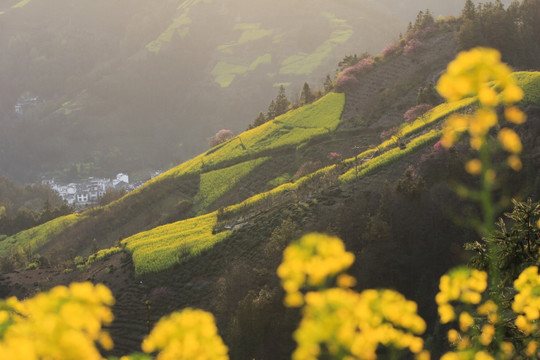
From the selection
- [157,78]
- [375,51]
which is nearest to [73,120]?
[157,78]

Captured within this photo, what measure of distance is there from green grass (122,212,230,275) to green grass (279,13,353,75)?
120 meters

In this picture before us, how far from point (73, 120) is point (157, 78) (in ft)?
104

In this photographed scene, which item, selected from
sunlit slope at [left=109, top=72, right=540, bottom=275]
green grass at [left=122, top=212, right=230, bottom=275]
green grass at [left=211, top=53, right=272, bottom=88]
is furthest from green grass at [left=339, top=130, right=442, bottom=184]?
green grass at [left=211, top=53, right=272, bottom=88]

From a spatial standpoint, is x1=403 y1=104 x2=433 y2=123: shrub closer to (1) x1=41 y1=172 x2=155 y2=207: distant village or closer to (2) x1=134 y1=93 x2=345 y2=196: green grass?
(2) x1=134 y1=93 x2=345 y2=196: green grass

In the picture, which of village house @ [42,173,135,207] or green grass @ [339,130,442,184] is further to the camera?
village house @ [42,173,135,207]

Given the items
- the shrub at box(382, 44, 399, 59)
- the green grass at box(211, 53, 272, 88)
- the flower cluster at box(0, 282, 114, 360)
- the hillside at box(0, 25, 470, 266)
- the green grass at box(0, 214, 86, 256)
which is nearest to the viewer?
the flower cluster at box(0, 282, 114, 360)

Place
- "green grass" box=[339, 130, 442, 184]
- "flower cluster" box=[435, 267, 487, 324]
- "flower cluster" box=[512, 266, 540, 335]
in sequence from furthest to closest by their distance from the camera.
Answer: "green grass" box=[339, 130, 442, 184] < "flower cluster" box=[512, 266, 540, 335] < "flower cluster" box=[435, 267, 487, 324]

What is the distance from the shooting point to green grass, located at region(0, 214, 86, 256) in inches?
1523

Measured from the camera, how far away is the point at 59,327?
80.2 inches

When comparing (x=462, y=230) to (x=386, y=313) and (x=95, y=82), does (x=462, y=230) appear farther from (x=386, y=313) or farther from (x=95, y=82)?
(x=95, y=82)

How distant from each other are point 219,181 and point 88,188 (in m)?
85.8

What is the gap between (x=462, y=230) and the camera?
17250 mm

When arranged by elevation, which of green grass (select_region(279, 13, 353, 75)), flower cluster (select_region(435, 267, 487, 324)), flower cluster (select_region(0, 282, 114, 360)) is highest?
green grass (select_region(279, 13, 353, 75))

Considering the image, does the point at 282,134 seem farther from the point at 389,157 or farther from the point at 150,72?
the point at 150,72
